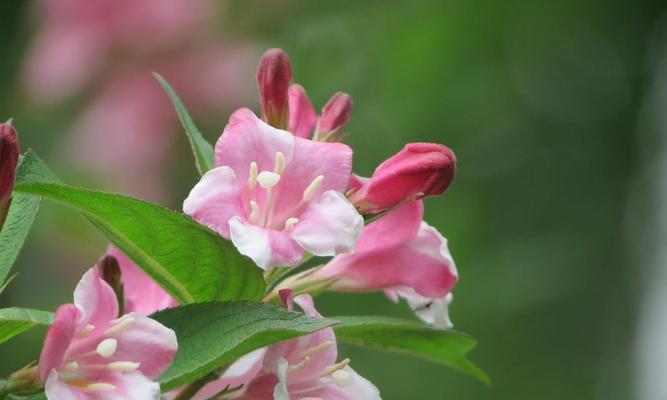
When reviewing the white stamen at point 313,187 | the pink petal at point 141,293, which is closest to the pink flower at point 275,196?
the white stamen at point 313,187

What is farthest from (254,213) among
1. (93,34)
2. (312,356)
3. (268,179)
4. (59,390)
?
(93,34)

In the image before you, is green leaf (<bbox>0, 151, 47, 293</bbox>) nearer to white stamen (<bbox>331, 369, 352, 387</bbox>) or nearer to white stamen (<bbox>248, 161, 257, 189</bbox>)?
white stamen (<bbox>248, 161, 257, 189</bbox>)

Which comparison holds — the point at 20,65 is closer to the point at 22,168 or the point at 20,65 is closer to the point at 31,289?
the point at 31,289

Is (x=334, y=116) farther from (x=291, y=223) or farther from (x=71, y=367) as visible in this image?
(x=71, y=367)

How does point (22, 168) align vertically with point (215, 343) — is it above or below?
above

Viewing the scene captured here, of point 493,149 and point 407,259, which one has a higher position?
point 407,259

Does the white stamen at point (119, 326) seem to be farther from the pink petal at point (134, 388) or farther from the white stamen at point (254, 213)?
the white stamen at point (254, 213)

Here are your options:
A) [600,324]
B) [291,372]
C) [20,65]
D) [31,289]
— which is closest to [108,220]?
[291,372]
